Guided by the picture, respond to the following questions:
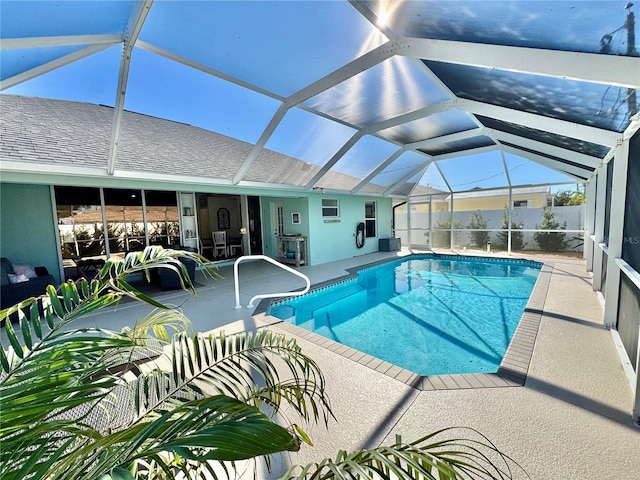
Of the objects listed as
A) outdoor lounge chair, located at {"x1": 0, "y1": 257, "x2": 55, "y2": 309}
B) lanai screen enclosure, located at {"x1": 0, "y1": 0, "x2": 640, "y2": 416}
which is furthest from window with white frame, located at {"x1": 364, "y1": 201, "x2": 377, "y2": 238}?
outdoor lounge chair, located at {"x1": 0, "y1": 257, "x2": 55, "y2": 309}

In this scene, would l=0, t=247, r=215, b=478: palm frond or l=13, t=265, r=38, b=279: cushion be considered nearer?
l=0, t=247, r=215, b=478: palm frond

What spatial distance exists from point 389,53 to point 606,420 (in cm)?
483

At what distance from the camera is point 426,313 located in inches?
253

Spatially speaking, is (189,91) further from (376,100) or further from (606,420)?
(606,420)

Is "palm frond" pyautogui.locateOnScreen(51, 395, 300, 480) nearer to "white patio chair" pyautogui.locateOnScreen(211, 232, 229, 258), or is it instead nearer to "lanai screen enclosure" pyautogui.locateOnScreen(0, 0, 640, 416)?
"lanai screen enclosure" pyautogui.locateOnScreen(0, 0, 640, 416)

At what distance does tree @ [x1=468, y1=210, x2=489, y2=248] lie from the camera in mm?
12984

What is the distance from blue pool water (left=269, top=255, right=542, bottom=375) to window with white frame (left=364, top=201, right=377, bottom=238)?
3.36 metres

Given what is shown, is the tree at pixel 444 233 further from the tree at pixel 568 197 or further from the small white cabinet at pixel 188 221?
the small white cabinet at pixel 188 221

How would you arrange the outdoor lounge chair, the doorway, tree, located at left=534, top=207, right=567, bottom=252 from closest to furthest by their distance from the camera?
the outdoor lounge chair, tree, located at left=534, top=207, right=567, bottom=252, the doorway

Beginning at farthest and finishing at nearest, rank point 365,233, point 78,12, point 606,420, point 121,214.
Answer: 1. point 365,233
2. point 121,214
3. point 78,12
4. point 606,420

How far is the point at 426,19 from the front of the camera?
3080 mm

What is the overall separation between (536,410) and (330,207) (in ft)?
30.8

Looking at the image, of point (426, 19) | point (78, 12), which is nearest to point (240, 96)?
point (78, 12)

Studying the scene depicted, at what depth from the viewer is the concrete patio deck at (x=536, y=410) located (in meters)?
2.16
